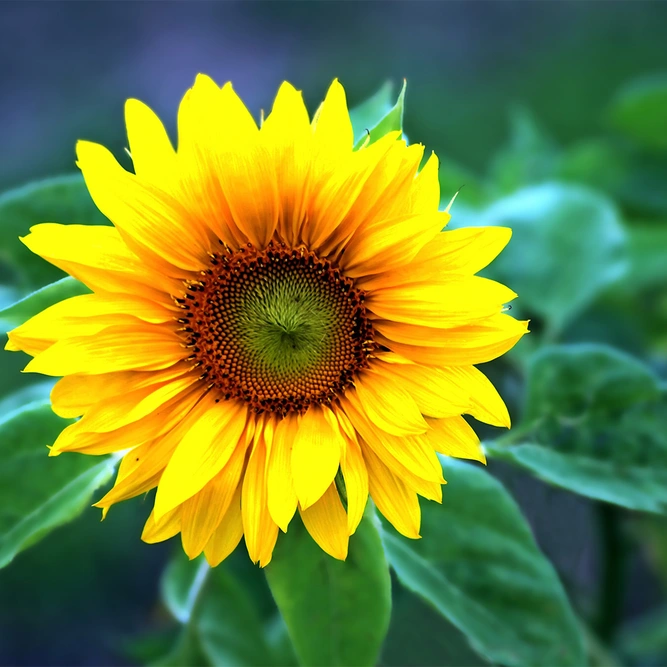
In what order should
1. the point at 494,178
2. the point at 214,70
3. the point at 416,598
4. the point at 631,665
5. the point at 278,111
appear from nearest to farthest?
the point at 278,111, the point at 416,598, the point at 631,665, the point at 494,178, the point at 214,70

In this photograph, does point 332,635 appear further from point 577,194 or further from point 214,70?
point 214,70

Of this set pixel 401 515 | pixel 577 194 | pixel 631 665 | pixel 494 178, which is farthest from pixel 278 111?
pixel 631 665

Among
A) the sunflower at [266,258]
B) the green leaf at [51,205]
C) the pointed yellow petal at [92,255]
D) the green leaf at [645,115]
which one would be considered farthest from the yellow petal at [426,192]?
the green leaf at [645,115]

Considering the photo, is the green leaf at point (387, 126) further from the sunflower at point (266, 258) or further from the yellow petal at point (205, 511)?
the yellow petal at point (205, 511)

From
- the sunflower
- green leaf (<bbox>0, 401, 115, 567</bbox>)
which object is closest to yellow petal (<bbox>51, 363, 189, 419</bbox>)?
the sunflower

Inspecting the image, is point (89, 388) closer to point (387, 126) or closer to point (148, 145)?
point (148, 145)
